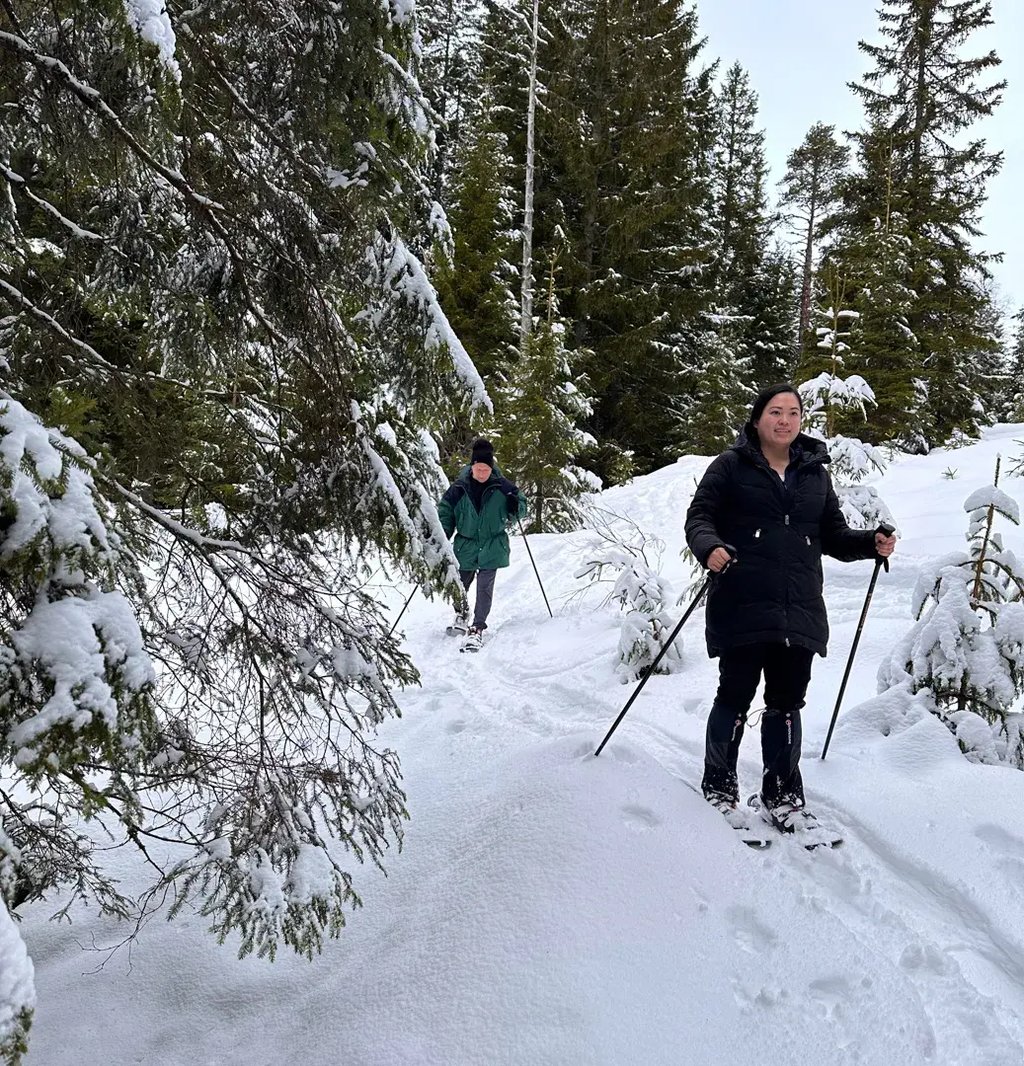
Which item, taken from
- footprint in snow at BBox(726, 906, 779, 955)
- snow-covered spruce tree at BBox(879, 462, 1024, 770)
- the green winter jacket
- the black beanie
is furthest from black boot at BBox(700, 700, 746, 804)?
the black beanie

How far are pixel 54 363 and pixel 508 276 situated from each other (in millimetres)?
15369

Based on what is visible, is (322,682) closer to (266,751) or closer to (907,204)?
(266,751)

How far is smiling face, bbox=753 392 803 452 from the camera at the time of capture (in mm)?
3281

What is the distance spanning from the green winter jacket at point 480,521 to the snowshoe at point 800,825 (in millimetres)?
4151

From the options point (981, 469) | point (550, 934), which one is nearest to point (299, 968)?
point (550, 934)

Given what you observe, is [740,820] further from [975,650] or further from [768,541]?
[975,650]

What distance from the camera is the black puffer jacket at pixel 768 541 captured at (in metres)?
3.16

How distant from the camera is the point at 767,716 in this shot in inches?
133

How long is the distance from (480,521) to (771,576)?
4.22 m

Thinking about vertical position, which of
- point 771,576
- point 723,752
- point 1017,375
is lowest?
point 723,752

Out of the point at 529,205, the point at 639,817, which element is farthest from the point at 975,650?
the point at 529,205

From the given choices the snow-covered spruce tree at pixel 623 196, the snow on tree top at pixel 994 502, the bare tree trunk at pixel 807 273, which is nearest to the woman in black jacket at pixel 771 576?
the snow on tree top at pixel 994 502

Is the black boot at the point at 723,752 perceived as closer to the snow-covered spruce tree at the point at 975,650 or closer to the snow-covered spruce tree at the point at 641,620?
the snow-covered spruce tree at the point at 975,650

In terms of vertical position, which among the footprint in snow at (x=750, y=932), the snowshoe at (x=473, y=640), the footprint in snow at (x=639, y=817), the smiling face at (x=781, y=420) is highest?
the smiling face at (x=781, y=420)
